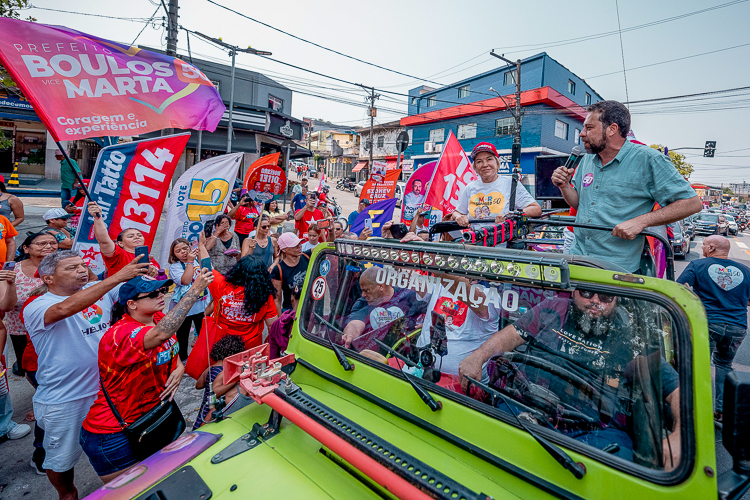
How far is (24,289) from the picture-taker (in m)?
3.65

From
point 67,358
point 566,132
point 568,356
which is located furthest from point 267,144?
point 568,356

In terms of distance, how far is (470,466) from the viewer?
1531 mm

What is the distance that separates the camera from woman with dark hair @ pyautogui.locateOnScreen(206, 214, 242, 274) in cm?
524

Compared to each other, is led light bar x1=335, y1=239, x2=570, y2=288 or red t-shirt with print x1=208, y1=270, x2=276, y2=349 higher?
led light bar x1=335, y1=239, x2=570, y2=288

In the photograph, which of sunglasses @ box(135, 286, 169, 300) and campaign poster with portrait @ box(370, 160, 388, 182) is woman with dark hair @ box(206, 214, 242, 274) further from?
campaign poster with portrait @ box(370, 160, 388, 182)

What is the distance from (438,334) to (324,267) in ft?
2.89

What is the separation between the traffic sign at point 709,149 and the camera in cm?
2419

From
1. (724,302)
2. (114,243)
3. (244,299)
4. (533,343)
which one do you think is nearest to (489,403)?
(533,343)

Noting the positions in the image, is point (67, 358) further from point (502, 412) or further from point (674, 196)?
point (674, 196)

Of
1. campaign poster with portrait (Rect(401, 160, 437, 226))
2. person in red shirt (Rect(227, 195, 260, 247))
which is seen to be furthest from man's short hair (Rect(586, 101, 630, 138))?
person in red shirt (Rect(227, 195, 260, 247))

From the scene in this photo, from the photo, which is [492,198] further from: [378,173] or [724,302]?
[378,173]

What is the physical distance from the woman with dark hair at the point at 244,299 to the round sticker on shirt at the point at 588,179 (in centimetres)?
286

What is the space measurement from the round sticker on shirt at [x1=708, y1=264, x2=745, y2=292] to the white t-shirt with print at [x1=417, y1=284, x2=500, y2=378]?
455cm

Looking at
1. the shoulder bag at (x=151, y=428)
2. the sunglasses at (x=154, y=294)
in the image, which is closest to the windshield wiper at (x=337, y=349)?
the sunglasses at (x=154, y=294)
